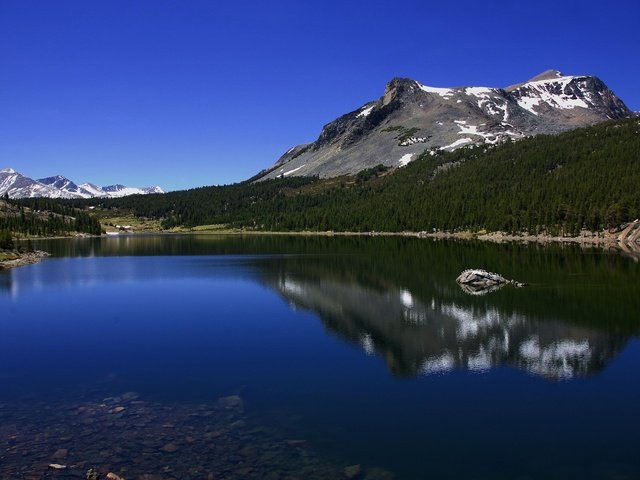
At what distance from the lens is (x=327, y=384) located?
29484mm

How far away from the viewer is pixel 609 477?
61.4 ft

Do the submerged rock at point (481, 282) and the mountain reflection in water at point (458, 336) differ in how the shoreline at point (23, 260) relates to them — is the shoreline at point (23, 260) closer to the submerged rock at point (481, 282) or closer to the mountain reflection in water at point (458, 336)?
the mountain reflection in water at point (458, 336)

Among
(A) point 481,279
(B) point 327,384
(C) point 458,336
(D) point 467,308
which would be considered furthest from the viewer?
(A) point 481,279

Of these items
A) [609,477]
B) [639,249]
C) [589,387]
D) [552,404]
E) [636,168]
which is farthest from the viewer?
[636,168]

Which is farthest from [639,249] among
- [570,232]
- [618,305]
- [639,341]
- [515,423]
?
[515,423]

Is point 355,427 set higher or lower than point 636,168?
lower

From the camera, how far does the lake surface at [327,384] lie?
20.1 metres

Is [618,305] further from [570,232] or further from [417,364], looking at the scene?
[570,232]

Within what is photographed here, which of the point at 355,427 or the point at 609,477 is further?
the point at 355,427

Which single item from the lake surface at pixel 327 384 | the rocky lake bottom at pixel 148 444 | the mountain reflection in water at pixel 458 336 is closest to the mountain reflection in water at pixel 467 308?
the mountain reflection in water at pixel 458 336

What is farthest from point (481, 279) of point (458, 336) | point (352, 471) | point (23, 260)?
point (23, 260)

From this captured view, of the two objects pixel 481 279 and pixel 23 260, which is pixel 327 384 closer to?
pixel 481 279

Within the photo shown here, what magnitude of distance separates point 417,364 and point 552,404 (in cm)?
894

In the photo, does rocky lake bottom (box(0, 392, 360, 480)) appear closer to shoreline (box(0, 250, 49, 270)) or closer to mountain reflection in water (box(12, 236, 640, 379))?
mountain reflection in water (box(12, 236, 640, 379))
